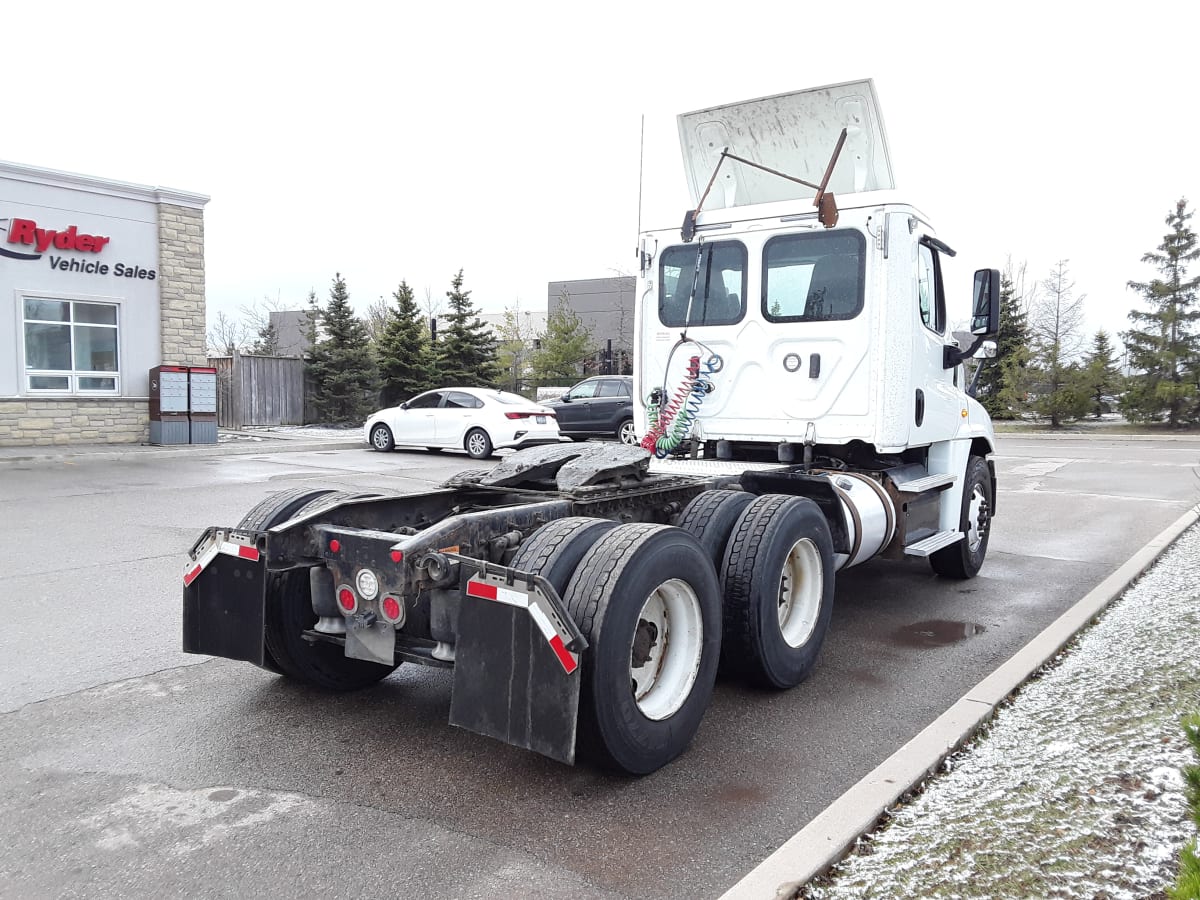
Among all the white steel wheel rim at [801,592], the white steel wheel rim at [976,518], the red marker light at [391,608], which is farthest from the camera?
the white steel wheel rim at [976,518]

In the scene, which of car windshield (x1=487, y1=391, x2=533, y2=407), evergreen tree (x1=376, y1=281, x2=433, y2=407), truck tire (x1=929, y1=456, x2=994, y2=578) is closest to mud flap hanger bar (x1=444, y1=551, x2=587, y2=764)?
truck tire (x1=929, y1=456, x2=994, y2=578)

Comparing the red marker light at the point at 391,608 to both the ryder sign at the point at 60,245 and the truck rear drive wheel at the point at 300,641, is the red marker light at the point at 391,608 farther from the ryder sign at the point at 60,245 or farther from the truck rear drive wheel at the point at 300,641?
the ryder sign at the point at 60,245

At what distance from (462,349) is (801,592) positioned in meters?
29.3

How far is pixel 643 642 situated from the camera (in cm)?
392

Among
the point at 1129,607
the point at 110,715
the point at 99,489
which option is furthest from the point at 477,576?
the point at 99,489

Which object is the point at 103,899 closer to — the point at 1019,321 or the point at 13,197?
the point at 13,197

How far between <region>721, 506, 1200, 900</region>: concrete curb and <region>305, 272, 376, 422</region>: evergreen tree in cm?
2683

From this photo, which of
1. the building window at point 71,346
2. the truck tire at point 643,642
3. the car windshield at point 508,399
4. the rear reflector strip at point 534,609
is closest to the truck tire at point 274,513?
the rear reflector strip at point 534,609

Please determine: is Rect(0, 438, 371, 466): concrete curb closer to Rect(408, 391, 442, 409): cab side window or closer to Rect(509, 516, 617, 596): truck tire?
Rect(408, 391, 442, 409): cab side window

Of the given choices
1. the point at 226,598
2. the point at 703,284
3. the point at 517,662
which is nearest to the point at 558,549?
the point at 517,662

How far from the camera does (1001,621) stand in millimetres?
6488

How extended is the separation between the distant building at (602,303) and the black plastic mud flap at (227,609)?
4124cm

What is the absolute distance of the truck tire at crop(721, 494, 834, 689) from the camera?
4613 millimetres

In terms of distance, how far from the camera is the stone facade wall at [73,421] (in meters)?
18.1
